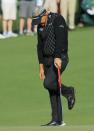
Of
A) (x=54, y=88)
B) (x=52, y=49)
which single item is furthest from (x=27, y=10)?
(x=52, y=49)

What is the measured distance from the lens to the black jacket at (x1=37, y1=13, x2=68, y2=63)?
11.1 m

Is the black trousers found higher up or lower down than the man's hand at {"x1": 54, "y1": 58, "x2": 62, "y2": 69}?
lower down

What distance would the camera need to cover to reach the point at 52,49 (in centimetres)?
1118

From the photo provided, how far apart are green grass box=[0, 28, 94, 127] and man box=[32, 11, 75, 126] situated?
2.38 feet

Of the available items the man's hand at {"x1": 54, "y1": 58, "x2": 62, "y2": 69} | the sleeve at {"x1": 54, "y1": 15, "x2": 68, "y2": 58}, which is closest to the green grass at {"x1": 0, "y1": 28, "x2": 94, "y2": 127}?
the man's hand at {"x1": 54, "y1": 58, "x2": 62, "y2": 69}

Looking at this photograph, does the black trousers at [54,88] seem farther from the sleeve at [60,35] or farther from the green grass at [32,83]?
the green grass at [32,83]

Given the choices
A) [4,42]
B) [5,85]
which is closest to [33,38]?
[4,42]

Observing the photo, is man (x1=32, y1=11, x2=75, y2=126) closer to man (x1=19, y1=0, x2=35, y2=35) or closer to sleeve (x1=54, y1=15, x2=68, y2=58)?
sleeve (x1=54, y1=15, x2=68, y2=58)

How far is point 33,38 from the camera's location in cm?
2161

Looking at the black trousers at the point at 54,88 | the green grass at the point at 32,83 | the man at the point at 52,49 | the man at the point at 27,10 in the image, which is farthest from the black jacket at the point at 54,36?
the man at the point at 27,10

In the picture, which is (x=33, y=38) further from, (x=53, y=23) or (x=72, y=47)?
(x=53, y=23)

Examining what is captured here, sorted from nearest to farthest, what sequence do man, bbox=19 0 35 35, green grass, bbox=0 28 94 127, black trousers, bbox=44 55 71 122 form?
black trousers, bbox=44 55 71 122, green grass, bbox=0 28 94 127, man, bbox=19 0 35 35

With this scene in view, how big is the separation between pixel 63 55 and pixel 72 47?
8.67 meters

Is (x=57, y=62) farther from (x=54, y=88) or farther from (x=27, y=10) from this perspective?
(x=27, y=10)
